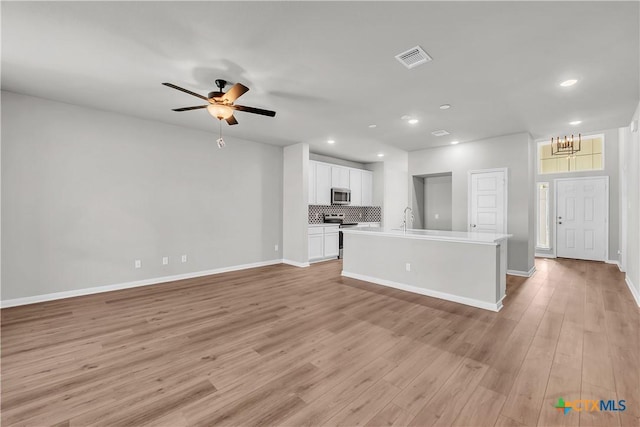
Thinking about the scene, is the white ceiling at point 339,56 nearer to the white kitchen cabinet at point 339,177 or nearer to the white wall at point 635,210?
the white wall at point 635,210

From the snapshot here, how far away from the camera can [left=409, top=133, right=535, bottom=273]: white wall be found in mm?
5109

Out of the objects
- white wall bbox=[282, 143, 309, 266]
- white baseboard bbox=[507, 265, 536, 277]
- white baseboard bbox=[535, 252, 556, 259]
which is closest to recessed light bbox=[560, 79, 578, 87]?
white baseboard bbox=[507, 265, 536, 277]

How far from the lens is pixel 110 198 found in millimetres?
4262

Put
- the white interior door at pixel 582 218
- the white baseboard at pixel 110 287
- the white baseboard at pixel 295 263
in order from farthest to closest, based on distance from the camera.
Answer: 1. the white interior door at pixel 582 218
2. the white baseboard at pixel 295 263
3. the white baseboard at pixel 110 287

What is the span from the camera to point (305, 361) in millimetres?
2285

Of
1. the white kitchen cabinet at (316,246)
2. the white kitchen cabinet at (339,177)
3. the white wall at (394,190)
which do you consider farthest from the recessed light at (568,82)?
the white kitchen cabinet at (316,246)

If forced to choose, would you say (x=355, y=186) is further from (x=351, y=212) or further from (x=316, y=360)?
(x=316, y=360)

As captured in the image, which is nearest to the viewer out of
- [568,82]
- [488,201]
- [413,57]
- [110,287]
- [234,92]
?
[413,57]

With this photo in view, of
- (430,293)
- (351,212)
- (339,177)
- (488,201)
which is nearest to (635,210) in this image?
(488,201)

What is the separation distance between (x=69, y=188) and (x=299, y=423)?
14.8 feet

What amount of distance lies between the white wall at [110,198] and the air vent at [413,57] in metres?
3.69

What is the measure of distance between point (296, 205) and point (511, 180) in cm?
438

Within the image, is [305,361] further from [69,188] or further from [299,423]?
[69,188]

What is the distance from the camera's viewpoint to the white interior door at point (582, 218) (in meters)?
6.50
